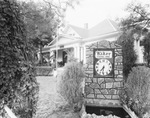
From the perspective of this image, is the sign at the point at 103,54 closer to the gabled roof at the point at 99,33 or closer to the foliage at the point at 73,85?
the foliage at the point at 73,85

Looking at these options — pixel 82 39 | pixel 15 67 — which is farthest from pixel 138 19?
pixel 82 39

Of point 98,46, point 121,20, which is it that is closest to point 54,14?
point 121,20

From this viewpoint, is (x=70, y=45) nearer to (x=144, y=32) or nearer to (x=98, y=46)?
(x=144, y=32)

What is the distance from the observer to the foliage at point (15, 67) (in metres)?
2.20

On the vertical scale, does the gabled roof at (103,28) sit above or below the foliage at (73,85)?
above

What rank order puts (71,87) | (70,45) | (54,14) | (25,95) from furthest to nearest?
(70,45), (54,14), (71,87), (25,95)

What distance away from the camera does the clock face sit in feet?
12.6

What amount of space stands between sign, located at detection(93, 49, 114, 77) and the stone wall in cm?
14

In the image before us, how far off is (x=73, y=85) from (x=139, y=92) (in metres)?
2.02

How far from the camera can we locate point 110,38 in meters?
10.4

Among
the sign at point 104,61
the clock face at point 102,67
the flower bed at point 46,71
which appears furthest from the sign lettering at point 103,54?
the flower bed at point 46,71

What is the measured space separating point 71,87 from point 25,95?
149cm

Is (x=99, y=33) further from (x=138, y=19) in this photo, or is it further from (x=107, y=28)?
(x=138, y=19)

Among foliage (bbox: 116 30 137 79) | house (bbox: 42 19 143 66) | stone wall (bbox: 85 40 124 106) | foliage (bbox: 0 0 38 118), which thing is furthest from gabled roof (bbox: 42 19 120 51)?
foliage (bbox: 0 0 38 118)
